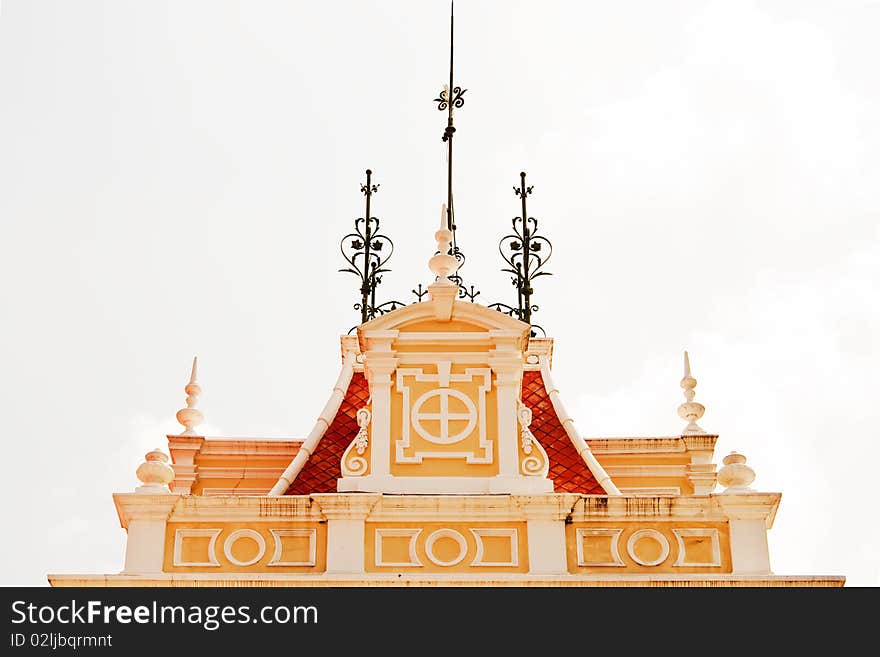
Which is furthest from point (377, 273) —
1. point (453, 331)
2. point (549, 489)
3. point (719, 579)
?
point (719, 579)

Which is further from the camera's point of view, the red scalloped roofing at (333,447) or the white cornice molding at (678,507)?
the red scalloped roofing at (333,447)

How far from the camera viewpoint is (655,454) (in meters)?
20.9

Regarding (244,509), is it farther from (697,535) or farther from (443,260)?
(697,535)

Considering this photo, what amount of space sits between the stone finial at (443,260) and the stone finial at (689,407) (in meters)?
3.35

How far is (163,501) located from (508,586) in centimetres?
360

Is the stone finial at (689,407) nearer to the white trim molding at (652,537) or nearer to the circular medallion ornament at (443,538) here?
the white trim molding at (652,537)

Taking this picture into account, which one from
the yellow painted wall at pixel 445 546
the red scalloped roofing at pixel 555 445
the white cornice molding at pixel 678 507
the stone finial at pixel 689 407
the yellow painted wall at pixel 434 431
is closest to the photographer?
the yellow painted wall at pixel 445 546

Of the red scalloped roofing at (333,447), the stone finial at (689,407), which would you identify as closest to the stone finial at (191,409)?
the red scalloped roofing at (333,447)

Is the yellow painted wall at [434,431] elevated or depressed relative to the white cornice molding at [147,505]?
elevated

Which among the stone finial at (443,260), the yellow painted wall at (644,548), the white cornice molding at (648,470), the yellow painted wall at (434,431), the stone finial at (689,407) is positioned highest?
the stone finial at (443,260)

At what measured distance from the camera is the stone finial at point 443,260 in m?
19.2

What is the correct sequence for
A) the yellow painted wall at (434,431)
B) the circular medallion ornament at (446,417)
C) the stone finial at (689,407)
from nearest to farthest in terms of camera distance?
1. the yellow painted wall at (434,431)
2. the circular medallion ornament at (446,417)
3. the stone finial at (689,407)

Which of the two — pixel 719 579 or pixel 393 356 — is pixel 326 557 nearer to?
pixel 393 356

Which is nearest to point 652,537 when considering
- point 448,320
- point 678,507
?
point 678,507
